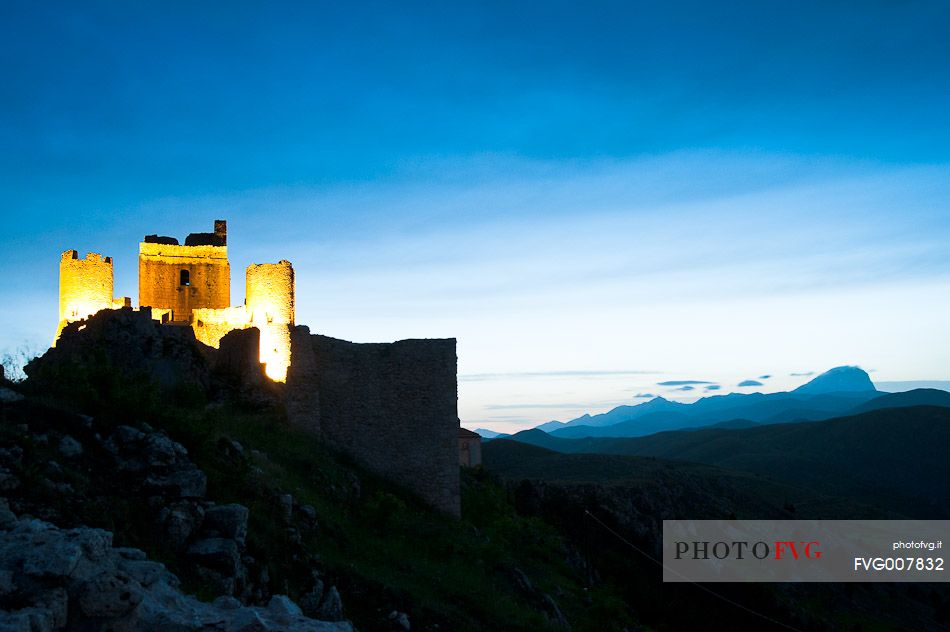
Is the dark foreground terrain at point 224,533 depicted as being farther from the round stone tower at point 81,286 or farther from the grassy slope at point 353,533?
the round stone tower at point 81,286

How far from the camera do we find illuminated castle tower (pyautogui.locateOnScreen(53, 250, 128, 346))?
1396 inches

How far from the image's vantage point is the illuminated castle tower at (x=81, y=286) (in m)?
35.5

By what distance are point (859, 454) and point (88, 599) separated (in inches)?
4910

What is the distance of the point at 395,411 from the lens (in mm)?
25578

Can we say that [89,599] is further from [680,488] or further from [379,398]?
[680,488]

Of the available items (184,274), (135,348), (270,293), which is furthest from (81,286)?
(135,348)

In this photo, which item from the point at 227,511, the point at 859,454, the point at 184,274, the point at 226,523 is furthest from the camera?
the point at 859,454

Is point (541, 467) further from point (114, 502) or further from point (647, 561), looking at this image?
point (114, 502)

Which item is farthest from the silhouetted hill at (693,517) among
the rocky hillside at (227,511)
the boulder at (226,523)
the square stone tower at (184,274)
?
the boulder at (226,523)

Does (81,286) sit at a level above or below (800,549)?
above

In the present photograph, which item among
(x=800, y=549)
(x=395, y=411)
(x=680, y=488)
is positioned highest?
(x=395, y=411)

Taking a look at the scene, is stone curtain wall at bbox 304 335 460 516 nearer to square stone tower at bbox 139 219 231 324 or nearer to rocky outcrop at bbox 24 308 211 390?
rocky outcrop at bbox 24 308 211 390

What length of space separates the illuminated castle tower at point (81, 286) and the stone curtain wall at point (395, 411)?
50.3 feet

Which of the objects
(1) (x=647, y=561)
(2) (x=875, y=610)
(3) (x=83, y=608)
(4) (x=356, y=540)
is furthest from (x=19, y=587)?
(2) (x=875, y=610)
